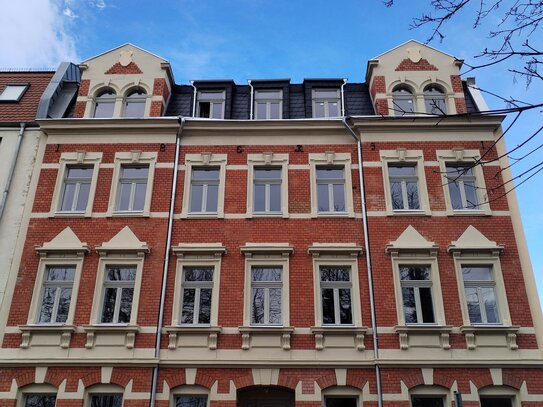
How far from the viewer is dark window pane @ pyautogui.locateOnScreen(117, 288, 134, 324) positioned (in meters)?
13.0

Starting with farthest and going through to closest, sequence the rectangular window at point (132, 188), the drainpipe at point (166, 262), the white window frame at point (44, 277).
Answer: the rectangular window at point (132, 188) < the white window frame at point (44, 277) < the drainpipe at point (166, 262)

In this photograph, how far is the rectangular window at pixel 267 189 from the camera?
14.6 metres

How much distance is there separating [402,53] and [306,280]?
8616 mm

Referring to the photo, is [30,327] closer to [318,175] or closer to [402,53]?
[318,175]

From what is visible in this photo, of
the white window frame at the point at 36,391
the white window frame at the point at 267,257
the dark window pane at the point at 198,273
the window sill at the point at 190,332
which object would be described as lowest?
the white window frame at the point at 36,391

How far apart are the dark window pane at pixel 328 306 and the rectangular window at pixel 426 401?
272 centimetres

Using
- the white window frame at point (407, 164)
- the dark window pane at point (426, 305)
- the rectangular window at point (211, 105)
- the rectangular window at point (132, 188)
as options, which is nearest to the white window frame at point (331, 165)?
the white window frame at point (407, 164)

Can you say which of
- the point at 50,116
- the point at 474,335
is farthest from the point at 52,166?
the point at 474,335

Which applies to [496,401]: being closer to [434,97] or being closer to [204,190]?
[434,97]

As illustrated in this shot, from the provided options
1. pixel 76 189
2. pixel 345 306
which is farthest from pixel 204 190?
pixel 345 306

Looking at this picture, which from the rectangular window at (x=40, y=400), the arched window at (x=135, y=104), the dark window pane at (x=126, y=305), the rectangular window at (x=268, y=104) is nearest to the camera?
the rectangular window at (x=40, y=400)

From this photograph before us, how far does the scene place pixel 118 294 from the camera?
1332cm

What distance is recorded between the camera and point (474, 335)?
12359mm

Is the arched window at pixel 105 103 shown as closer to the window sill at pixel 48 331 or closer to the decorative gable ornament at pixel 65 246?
the decorative gable ornament at pixel 65 246
